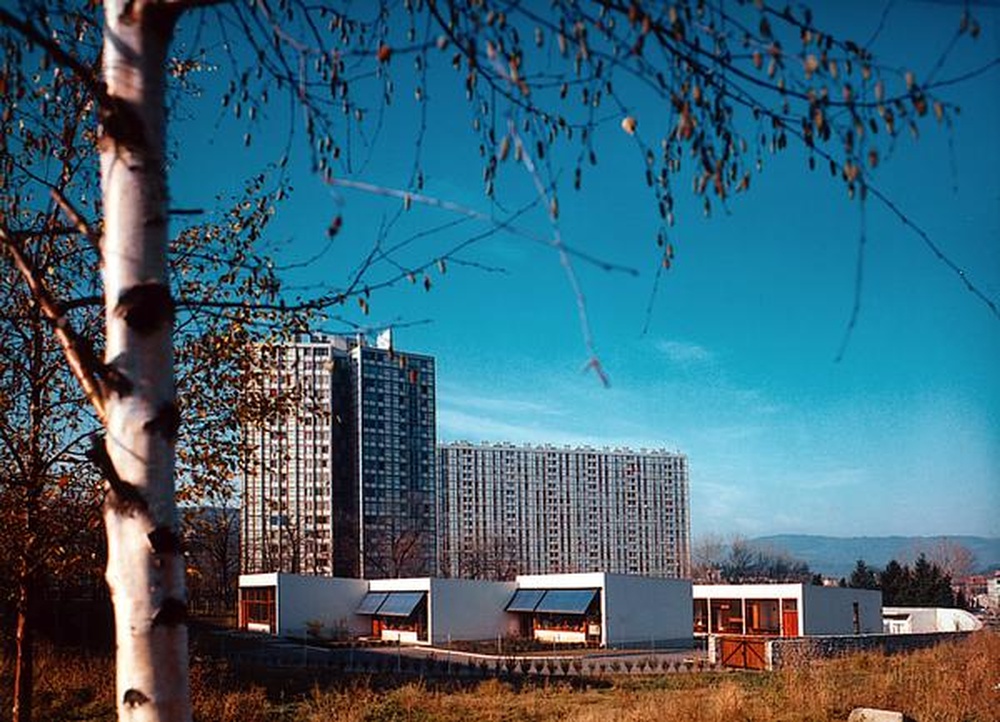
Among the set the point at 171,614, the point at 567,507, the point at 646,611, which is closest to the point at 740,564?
the point at 567,507

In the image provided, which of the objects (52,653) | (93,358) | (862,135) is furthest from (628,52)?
(52,653)

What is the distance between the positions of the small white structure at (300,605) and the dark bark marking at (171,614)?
34981 mm

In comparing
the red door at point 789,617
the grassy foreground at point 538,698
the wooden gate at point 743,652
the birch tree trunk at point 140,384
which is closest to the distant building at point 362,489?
the red door at point 789,617

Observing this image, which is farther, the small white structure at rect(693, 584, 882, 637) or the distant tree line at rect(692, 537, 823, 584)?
the distant tree line at rect(692, 537, 823, 584)

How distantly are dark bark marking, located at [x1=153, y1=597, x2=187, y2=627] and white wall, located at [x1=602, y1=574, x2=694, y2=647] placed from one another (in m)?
31.3

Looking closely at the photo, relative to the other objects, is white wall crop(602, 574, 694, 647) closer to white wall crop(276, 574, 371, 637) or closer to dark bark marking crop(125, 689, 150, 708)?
white wall crop(276, 574, 371, 637)

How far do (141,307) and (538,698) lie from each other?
1404 centimetres

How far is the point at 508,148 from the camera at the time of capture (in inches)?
81.7

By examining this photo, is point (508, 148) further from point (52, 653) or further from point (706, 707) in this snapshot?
point (52, 653)

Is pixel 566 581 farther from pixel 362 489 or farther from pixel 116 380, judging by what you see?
pixel 116 380

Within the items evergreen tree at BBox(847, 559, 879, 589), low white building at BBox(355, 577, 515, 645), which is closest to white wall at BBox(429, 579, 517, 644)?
low white building at BBox(355, 577, 515, 645)

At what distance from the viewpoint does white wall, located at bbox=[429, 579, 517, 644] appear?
34281 mm

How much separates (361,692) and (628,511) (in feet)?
237

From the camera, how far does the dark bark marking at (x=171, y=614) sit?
1.97 m
